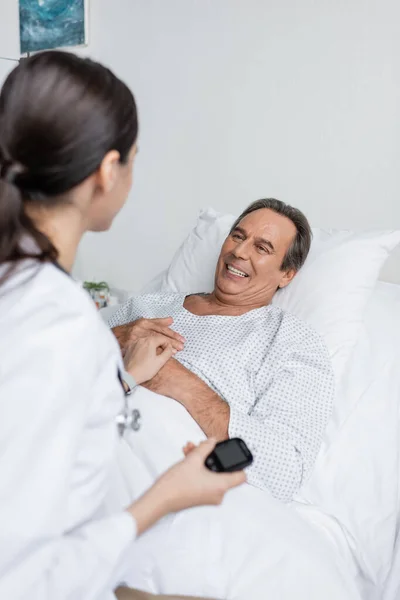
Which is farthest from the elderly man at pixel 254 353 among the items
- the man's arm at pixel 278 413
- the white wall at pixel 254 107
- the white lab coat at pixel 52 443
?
the white lab coat at pixel 52 443

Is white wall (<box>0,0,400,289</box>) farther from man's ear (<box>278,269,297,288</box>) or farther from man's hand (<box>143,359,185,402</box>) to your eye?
man's hand (<box>143,359,185,402</box>)

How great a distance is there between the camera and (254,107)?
203cm

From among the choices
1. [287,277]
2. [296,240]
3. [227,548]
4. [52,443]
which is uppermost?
[52,443]

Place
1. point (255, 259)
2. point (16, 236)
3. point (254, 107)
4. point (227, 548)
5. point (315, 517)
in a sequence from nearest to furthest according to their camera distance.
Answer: point (16, 236) < point (227, 548) < point (315, 517) < point (255, 259) < point (254, 107)

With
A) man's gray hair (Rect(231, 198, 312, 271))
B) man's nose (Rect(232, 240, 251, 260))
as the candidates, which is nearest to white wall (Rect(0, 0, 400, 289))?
man's gray hair (Rect(231, 198, 312, 271))

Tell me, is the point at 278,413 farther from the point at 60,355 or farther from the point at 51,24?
the point at 51,24

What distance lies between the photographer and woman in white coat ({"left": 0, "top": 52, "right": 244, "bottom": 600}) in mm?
607

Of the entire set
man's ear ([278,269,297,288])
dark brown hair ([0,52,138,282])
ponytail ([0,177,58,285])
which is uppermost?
dark brown hair ([0,52,138,282])

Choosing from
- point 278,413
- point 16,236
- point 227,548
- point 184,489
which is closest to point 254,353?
point 278,413

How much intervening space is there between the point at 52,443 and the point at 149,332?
84cm

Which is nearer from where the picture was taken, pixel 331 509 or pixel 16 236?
pixel 16 236

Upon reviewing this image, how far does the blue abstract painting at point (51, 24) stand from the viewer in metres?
2.51

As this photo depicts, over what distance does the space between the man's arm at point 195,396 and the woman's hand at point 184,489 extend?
1.39 feet

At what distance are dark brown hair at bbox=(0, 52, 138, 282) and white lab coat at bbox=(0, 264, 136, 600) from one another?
0.07 meters
